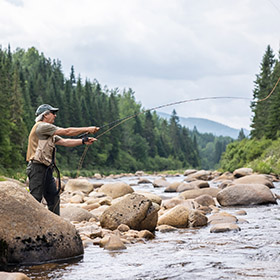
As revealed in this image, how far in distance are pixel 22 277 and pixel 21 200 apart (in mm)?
1459

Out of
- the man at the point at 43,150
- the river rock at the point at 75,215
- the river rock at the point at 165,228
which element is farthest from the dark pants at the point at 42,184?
the river rock at the point at 75,215

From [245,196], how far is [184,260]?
6.89 metres

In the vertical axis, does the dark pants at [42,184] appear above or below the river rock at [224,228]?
above

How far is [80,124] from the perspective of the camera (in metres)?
63.7

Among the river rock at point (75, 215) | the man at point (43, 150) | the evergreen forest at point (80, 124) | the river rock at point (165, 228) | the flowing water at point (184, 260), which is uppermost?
the evergreen forest at point (80, 124)

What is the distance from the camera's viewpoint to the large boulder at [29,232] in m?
5.41

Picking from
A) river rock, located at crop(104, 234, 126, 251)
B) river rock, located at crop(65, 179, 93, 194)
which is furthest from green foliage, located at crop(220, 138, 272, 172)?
river rock, located at crop(104, 234, 126, 251)

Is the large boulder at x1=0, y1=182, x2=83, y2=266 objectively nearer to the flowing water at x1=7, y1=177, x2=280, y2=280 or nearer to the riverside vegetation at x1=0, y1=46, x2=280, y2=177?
the flowing water at x1=7, y1=177, x2=280, y2=280

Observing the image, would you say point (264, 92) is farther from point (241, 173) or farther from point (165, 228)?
point (165, 228)

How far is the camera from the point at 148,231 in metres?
7.79

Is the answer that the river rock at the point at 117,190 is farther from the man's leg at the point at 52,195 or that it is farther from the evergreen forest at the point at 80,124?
the evergreen forest at the point at 80,124

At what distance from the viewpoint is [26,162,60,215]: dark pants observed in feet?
20.2

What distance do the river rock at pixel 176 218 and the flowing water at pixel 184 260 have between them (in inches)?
35.6

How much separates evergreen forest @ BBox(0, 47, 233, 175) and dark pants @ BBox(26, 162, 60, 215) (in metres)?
19.4
